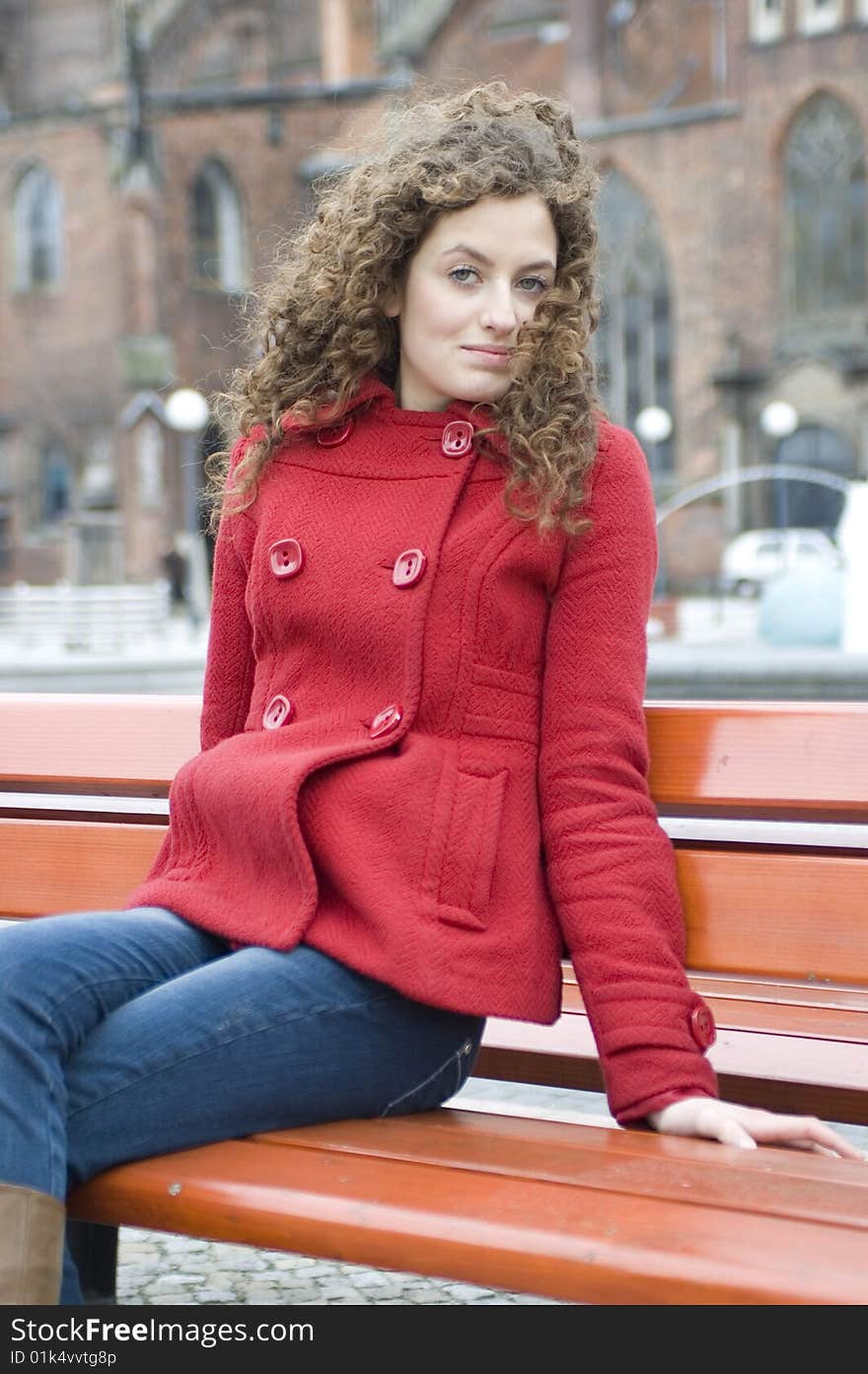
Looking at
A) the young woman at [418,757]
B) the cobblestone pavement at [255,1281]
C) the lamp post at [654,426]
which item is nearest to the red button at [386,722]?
the young woman at [418,757]

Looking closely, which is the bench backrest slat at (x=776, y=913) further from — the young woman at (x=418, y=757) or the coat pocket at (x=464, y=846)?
the coat pocket at (x=464, y=846)

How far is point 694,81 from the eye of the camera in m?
37.0

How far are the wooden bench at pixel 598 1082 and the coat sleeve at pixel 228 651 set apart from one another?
12.5 inches

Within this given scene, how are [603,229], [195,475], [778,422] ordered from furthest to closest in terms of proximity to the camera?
[603,229], [778,422], [195,475]

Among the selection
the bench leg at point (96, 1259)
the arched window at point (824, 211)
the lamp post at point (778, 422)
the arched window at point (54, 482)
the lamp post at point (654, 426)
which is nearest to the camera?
the bench leg at point (96, 1259)

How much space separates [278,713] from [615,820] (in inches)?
18.7

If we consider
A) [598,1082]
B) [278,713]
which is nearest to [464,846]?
[278,713]

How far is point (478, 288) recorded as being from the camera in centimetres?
245

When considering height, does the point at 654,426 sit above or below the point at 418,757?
above

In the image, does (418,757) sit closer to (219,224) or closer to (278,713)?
(278,713)

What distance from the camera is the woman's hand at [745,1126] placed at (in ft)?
Result: 7.14

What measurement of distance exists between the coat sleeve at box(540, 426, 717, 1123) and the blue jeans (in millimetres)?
236

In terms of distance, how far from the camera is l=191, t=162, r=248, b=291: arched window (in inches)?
1478

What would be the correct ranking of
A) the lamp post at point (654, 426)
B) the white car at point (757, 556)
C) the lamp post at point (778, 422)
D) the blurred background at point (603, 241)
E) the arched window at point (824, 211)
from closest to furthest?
the white car at point (757, 556) → the lamp post at point (778, 422) → the blurred background at point (603, 241) → the arched window at point (824, 211) → the lamp post at point (654, 426)
